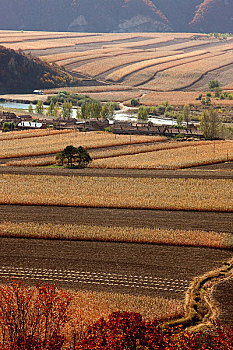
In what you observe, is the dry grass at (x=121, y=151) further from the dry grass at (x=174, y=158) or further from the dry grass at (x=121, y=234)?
the dry grass at (x=121, y=234)

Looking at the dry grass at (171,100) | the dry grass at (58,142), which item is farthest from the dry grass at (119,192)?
the dry grass at (171,100)

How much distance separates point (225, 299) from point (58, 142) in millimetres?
68758

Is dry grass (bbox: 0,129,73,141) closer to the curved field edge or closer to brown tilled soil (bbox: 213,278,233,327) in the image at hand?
the curved field edge

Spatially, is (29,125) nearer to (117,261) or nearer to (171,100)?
(171,100)

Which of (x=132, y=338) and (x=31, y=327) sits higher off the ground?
(x=132, y=338)

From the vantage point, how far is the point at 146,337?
25250 mm

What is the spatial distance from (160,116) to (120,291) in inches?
5175

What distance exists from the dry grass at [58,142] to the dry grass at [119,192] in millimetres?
20103

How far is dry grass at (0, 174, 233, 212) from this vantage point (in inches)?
2110

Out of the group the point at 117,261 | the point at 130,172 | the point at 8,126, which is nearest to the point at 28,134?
the point at 8,126

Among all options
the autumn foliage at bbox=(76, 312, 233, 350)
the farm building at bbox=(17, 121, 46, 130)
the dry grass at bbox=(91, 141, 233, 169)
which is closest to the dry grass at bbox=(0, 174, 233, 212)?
the dry grass at bbox=(91, 141, 233, 169)

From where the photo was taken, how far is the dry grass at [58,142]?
283ft

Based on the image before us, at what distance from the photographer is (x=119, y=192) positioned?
58.4 m

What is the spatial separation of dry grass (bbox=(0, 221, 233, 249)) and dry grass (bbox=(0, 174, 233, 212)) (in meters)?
7.86
